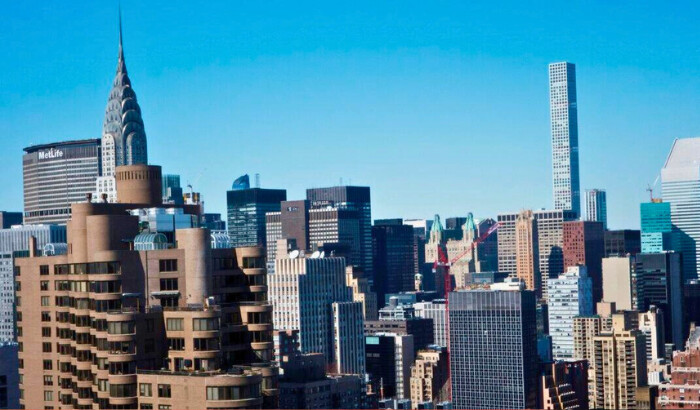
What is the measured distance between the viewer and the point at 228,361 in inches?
3108

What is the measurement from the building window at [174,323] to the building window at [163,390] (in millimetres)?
4131

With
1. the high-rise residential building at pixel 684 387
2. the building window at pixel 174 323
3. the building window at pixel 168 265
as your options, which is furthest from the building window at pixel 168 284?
the high-rise residential building at pixel 684 387

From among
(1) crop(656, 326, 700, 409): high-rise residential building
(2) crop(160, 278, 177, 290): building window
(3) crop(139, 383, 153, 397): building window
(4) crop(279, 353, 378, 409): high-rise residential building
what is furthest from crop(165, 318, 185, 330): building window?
(1) crop(656, 326, 700, 409): high-rise residential building

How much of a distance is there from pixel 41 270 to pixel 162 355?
16.6 meters

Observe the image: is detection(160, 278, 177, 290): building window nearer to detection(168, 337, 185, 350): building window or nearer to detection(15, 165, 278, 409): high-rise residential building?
detection(15, 165, 278, 409): high-rise residential building

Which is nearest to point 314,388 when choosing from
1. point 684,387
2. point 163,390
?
point 684,387

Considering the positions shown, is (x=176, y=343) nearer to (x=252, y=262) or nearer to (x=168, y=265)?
(x=168, y=265)

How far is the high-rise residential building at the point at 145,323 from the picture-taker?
75750 millimetres

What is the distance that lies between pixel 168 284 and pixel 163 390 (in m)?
8.22

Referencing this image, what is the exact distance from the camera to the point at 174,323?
77.6 m

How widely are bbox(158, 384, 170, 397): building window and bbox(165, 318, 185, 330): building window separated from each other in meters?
4.13

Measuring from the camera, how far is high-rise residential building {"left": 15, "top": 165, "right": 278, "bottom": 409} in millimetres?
75750

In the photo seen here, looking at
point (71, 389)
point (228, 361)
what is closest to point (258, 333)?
point (228, 361)

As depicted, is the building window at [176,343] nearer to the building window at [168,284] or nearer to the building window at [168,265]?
the building window at [168,284]
